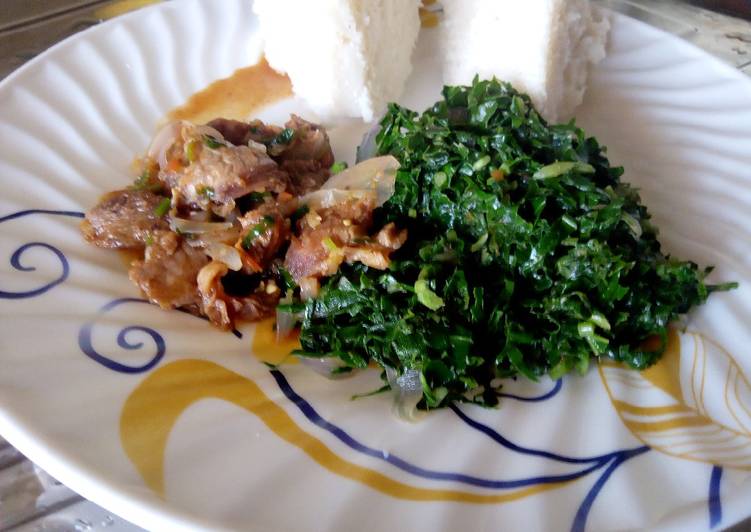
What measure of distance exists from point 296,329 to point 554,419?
819 millimetres

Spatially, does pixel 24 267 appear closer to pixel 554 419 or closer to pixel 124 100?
pixel 124 100

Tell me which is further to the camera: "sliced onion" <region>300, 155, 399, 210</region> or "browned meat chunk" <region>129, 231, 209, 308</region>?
"sliced onion" <region>300, 155, 399, 210</region>

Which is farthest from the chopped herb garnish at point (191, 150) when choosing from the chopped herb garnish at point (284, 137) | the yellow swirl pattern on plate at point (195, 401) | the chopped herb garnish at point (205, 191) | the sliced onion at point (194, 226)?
the yellow swirl pattern on plate at point (195, 401)

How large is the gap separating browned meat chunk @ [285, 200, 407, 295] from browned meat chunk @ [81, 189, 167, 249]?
0.49 m

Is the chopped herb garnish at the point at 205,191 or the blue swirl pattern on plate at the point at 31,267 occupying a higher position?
the chopped herb garnish at the point at 205,191

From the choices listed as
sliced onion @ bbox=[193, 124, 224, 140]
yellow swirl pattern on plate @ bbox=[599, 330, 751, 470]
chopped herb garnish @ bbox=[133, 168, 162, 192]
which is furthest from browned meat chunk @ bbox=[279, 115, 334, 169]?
yellow swirl pattern on plate @ bbox=[599, 330, 751, 470]

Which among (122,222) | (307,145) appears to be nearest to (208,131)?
(307,145)

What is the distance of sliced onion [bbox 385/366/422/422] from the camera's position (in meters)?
1.62

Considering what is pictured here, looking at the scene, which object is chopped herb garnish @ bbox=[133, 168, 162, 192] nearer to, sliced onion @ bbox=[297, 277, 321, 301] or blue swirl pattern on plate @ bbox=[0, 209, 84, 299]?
blue swirl pattern on plate @ bbox=[0, 209, 84, 299]

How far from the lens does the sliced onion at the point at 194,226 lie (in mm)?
2014

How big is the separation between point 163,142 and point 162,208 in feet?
1.18

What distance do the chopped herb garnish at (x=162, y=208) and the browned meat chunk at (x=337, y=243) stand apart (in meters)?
0.47

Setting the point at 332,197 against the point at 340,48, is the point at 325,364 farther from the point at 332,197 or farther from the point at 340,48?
the point at 340,48

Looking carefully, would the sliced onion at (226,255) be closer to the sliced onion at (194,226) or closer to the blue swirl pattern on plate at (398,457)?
the sliced onion at (194,226)
